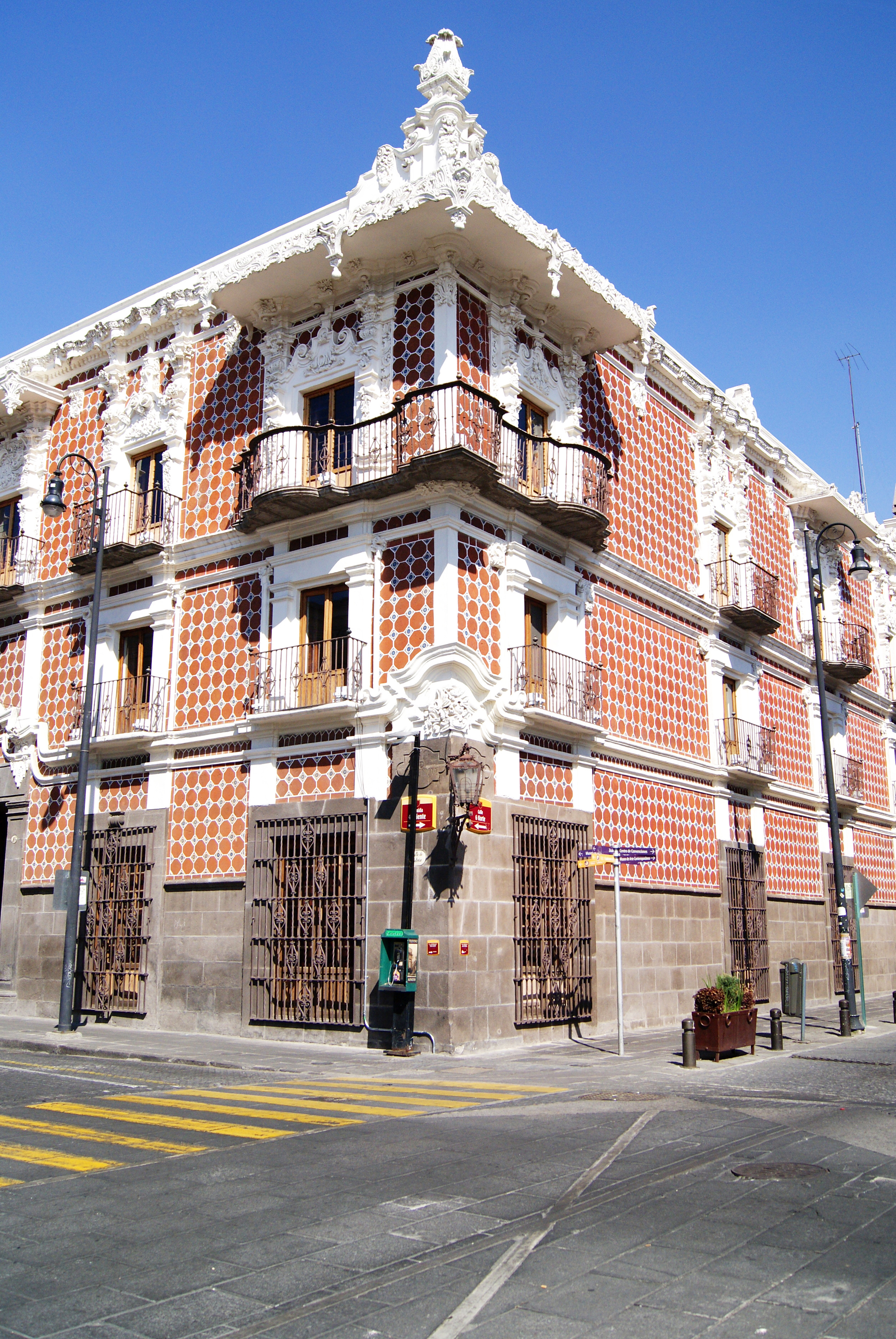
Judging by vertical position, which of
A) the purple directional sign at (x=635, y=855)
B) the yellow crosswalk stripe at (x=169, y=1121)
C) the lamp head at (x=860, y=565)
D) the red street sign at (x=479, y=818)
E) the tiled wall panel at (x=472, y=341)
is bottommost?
the yellow crosswalk stripe at (x=169, y=1121)

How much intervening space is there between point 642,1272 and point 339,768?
1347 centimetres

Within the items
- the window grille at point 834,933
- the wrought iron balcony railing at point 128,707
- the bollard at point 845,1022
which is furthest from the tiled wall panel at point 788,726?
the wrought iron balcony railing at point 128,707

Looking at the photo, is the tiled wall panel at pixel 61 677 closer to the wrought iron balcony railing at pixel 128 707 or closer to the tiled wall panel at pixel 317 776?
the wrought iron balcony railing at pixel 128 707

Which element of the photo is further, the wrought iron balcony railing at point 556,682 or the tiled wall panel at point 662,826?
the tiled wall panel at point 662,826

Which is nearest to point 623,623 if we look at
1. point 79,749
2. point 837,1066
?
point 837,1066

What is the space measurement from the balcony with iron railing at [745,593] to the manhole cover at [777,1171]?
62.4ft

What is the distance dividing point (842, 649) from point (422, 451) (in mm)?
19635

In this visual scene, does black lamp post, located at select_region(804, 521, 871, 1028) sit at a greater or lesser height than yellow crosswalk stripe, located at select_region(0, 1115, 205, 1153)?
greater

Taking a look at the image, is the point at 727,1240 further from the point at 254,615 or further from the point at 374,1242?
the point at 254,615

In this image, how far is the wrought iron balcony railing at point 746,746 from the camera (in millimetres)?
26000

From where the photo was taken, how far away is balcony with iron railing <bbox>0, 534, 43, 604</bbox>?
25.3 m

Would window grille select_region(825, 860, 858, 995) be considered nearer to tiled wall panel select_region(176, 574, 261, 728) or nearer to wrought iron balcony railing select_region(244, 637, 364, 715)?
wrought iron balcony railing select_region(244, 637, 364, 715)

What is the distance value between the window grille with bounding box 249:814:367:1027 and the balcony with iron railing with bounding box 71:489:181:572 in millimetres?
6586

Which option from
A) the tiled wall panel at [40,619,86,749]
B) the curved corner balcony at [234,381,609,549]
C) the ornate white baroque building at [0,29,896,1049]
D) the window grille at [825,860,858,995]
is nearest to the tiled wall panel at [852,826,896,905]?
the window grille at [825,860,858,995]
